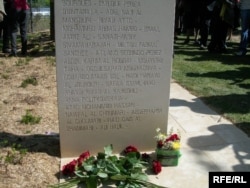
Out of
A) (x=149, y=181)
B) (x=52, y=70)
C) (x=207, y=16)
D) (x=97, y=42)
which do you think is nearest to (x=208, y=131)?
(x=149, y=181)

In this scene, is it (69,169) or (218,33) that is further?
(218,33)

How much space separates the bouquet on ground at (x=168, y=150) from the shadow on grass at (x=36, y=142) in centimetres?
108

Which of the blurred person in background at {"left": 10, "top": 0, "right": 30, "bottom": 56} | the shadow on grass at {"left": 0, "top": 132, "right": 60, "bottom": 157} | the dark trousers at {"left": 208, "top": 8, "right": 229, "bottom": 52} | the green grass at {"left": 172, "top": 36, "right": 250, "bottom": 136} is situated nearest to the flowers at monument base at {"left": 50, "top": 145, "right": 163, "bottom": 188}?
the shadow on grass at {"left": 0, "top": 132, "right": 60, "bottom": 157}

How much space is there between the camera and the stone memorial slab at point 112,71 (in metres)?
3.77

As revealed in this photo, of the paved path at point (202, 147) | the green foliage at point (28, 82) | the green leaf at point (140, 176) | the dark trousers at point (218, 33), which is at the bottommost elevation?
the paved path at point (202, 147)

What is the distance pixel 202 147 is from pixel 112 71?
1.38 metres

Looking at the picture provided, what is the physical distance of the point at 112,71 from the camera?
3.96 metres

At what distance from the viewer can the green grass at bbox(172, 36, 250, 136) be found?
18.6 feet

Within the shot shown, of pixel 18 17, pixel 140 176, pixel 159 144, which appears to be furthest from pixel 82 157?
pixel 18 17

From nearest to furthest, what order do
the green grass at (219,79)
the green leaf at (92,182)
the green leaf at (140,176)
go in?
the green leaf at (92,182) → the green leaf at (140,176) → the green grass at (219,79)

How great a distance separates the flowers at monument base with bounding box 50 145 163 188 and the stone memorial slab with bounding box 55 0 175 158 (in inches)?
12.8

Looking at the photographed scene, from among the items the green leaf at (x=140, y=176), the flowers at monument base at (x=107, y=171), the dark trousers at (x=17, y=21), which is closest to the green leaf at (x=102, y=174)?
the flowers at monument base at (x=107, y=171)

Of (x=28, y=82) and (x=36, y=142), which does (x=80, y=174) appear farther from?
(x=28, y=82)

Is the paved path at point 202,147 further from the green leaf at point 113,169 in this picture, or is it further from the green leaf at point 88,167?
the green leaf at point 88,167
